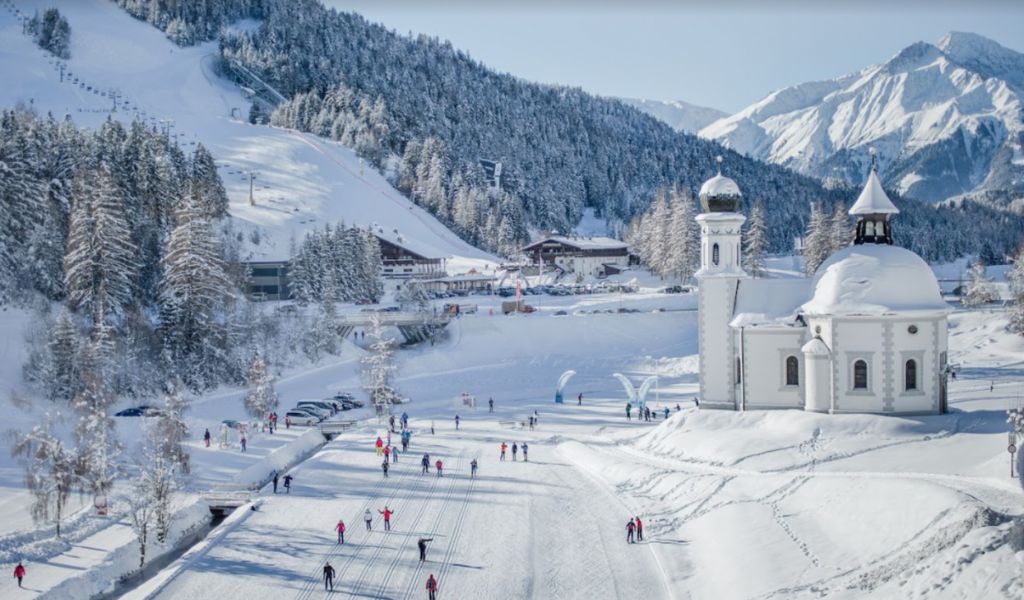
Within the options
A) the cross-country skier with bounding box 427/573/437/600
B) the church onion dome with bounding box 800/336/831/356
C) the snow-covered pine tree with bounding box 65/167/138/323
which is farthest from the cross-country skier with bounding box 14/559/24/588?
the church onion dome with bounding box 800/336/831/356

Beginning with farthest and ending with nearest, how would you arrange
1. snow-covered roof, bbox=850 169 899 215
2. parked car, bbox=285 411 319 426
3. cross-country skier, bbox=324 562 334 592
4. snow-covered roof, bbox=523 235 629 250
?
snow-covered roof, bbox=523 235 629 250
parked car, bbox=285 411 319 426
snow-covered roof, bbox=850 169 899 215
cross-country skier, bbox=324 562 334 592

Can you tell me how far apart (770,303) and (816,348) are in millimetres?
4178

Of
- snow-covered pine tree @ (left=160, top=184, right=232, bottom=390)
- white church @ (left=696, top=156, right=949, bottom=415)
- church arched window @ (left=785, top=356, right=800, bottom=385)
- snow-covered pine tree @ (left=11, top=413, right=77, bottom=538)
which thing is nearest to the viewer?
snow-covered pine tree @ (left=11, top=413, right=77, bottom=538)

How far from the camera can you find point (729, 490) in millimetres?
31172

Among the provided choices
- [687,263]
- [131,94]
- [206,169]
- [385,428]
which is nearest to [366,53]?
[131,94]

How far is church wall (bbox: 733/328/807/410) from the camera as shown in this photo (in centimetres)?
4138

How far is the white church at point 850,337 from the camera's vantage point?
125ft

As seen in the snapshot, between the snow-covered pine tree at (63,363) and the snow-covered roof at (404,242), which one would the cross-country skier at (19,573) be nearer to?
the snow-covered pine tree at (63,363)

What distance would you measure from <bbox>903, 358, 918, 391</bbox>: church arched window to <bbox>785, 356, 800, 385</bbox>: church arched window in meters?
4.52

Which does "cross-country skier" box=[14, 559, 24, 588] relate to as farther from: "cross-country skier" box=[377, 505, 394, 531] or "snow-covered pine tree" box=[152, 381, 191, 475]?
"cross-country skier" box=[377, 505, 394, 531]

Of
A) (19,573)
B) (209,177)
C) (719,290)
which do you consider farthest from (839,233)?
(19,573)

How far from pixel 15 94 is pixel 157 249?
351ft

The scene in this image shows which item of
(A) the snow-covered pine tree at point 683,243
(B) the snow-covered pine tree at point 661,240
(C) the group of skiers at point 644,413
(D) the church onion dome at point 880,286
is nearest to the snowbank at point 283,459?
(C) the group of skiers at point 644,413

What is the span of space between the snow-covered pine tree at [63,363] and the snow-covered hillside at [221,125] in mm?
36630
